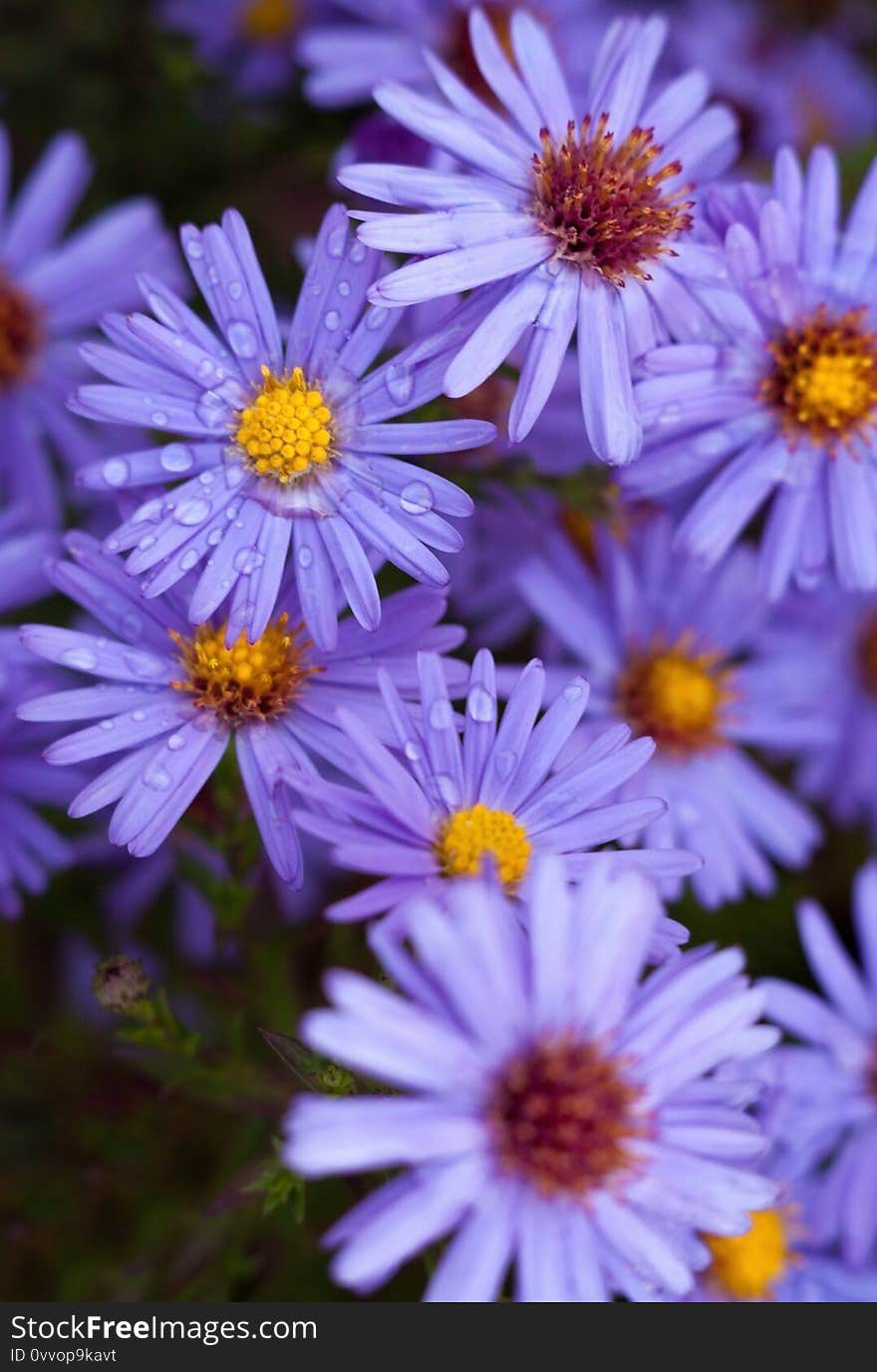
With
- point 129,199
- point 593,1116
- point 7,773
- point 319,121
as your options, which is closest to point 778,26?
point 319,121

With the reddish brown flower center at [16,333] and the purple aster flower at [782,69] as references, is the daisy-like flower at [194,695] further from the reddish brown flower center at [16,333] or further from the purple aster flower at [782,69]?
the purple aster flower at [782,69]

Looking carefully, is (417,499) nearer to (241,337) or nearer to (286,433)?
(286,433)

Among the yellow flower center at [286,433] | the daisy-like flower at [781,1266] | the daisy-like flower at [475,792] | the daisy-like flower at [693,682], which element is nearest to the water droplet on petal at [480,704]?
the daisy-like flower at [475,792]

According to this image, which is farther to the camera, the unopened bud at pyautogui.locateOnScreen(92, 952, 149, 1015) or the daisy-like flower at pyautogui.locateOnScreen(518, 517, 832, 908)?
the daisy-like flower at pyautogui.locateOnScreen(518, 517, 832, 908)

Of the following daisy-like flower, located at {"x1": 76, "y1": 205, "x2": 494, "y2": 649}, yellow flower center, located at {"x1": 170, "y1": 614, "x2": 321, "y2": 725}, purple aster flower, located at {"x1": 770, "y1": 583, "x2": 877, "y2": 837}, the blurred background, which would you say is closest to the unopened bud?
the blurred background

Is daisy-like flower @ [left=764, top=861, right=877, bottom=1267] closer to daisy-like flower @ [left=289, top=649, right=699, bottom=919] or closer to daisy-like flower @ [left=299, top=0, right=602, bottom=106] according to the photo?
daisy-like flower @ [left=289, top=649, right=699, bottom=919]

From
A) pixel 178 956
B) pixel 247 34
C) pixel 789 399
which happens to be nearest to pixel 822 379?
pixel 789 399
